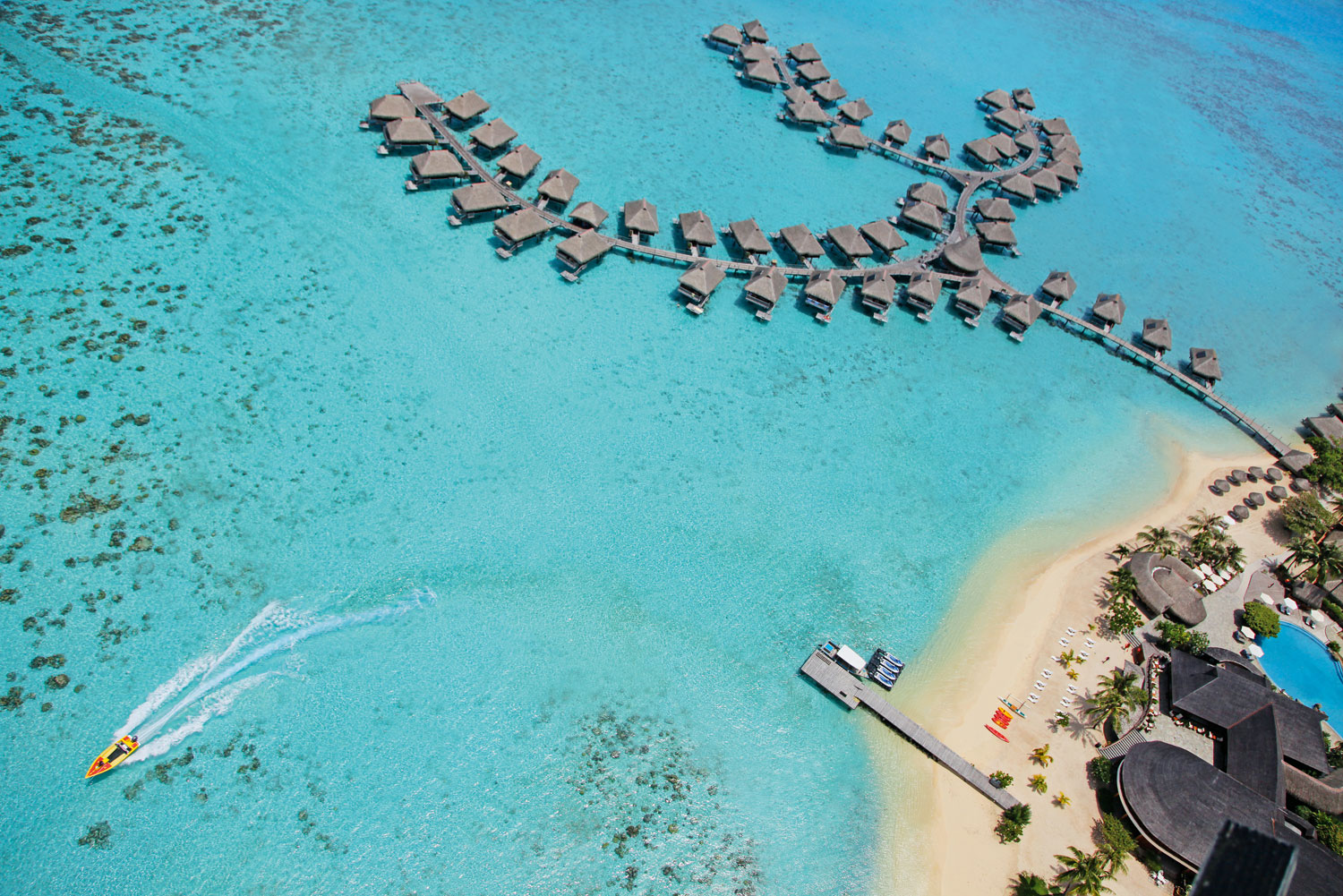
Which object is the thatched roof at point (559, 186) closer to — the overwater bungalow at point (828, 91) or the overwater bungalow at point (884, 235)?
the overwater bungalow at point (884, 235)

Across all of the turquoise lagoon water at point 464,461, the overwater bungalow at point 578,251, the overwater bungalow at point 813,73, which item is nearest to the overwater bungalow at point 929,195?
the turquoise lagoon water at point 464,461

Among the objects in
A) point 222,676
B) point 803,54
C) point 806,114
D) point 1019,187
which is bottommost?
point 222,676

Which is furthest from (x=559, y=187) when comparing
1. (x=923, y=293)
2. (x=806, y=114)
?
(x=806, y=114)

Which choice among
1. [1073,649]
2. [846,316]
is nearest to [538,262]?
[846,316]

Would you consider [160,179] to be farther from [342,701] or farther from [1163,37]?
[1163,37]

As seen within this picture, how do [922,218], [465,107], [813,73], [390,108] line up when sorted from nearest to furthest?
[390,108]
[465,107]
[922,218]
[813,73]

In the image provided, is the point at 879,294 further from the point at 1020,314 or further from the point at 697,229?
the point at 697,229
